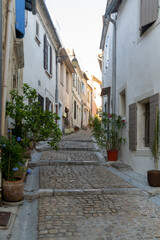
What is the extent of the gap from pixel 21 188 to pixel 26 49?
582cm

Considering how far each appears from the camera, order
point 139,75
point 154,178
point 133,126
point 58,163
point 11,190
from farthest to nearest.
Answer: point 58,163
point 133,126
point 139,75
point 154,178
point 11,190

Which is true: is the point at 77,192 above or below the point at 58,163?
below

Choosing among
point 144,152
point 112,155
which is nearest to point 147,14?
point 144,152

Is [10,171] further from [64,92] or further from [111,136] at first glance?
[64,92]

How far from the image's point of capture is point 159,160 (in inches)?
225

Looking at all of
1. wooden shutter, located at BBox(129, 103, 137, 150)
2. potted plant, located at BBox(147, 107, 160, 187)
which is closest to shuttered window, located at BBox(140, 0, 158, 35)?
wooden shutter, located at BBox(129, 103, 137, 150)

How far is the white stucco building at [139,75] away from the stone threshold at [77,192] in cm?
127

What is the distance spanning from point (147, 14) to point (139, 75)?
1.50 m

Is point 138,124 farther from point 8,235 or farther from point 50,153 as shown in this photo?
point 8,235

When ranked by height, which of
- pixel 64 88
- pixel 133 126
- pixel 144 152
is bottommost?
pixel 144 152

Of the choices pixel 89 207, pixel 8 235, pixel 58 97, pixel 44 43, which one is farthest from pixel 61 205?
pixel 58 97

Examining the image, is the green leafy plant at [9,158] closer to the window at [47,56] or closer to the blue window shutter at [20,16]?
the blue window shutter at [20,16]

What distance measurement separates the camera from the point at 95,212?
4.03 meters

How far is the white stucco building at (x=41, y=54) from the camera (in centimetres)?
929
